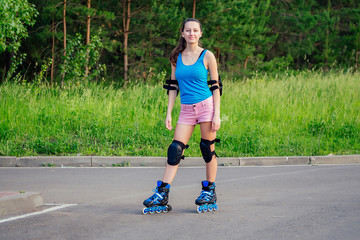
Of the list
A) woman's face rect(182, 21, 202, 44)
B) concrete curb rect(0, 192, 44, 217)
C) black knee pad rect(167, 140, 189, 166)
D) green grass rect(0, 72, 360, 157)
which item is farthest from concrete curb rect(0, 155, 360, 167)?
woman's face rect(182, 21, 202, 44)

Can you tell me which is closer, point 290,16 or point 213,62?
point 213,62

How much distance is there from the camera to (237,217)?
18.6ft

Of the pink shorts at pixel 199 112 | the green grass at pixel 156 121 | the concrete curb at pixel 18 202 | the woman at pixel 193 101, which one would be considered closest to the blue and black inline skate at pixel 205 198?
the woman at pixel 193 101

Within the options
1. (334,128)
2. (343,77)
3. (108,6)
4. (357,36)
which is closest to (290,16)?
(357,36)

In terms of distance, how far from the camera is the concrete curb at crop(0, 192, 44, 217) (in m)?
5.80

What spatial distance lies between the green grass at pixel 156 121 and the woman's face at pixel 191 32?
5.18 meters

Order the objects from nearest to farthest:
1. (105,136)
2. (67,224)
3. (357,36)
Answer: (67,224) → (105,136) → (357,36)

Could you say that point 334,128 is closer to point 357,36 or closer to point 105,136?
point 105,136

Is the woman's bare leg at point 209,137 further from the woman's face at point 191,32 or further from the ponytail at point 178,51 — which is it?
the woman's face at point 191,32

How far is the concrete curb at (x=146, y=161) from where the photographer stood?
397 inches

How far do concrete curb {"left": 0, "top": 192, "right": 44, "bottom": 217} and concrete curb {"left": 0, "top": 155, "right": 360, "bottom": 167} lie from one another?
3821 mm

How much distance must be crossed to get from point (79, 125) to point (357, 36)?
30.5 metres

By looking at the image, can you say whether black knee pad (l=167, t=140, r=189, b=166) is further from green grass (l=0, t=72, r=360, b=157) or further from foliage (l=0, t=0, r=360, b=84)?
foliage (l=0, t=0, r=360, b=84)

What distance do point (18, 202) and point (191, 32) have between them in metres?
2.75
